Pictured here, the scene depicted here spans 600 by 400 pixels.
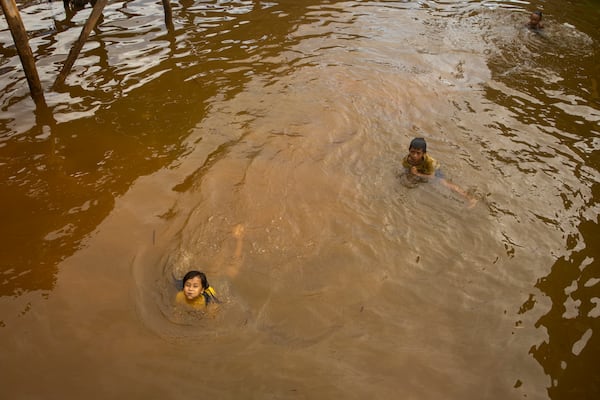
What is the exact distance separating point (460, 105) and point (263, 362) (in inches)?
240

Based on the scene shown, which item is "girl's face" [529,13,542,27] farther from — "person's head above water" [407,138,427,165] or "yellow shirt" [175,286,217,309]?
"yellow shirt" [175,286,217,309]

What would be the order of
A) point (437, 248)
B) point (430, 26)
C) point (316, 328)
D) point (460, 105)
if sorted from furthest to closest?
point (430, 26), point (460, 105), point (437, 248), point (316, 328)

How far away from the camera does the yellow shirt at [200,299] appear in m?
4.19

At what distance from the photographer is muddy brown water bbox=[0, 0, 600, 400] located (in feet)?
12.5

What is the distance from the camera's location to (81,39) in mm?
7539

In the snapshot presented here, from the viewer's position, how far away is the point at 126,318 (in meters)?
4.16

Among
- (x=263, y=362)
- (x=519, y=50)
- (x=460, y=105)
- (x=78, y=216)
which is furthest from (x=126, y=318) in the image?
(x=519, y=50)

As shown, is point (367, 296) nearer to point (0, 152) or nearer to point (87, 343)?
point (87, 343)

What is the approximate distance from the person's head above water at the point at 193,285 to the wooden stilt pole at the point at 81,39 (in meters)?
5.78

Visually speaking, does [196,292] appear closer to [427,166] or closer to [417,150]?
[417,150]

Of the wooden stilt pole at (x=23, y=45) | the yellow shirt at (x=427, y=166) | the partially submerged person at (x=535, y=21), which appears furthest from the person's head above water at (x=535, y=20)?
the wooden stilt pole at (x=23, y=45)

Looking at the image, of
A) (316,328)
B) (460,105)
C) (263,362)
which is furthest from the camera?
(460,105)

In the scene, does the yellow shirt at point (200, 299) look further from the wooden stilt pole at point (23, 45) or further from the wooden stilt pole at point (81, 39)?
the wooden stilt pole at point (81, 39)

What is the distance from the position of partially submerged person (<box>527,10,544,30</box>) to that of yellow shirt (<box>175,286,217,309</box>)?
11.1 metres
